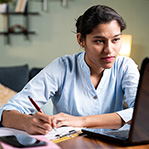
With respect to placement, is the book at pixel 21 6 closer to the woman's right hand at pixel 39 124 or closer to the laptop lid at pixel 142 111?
the woman's right hand at pixel 39 124

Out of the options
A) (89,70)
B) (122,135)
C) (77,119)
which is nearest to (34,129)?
(77,119)

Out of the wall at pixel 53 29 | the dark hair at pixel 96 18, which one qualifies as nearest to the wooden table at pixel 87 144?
the dark hair at pixel 96 18

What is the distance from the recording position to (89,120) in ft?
3.93

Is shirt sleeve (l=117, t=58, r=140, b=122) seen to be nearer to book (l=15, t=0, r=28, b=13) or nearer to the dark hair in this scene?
the dark hair

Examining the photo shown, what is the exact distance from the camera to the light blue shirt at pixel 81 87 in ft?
4.81

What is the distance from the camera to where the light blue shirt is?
1466mm

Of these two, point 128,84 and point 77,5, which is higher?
point 77,5

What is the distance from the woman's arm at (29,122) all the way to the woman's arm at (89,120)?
3.0 inches

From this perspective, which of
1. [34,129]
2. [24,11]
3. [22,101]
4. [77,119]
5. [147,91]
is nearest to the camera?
[147,91]

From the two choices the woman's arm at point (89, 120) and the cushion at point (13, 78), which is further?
the cushion at point (13, 78)

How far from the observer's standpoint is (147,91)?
785 mm

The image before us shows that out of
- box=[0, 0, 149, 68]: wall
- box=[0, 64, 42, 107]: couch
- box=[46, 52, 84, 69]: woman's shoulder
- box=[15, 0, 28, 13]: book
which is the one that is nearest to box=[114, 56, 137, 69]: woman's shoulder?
box=[46, 52, 84, 69]: woman's shoulder

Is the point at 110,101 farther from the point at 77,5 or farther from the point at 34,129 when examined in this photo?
the point at 77,5

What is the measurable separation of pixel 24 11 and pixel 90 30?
9.34 feet
